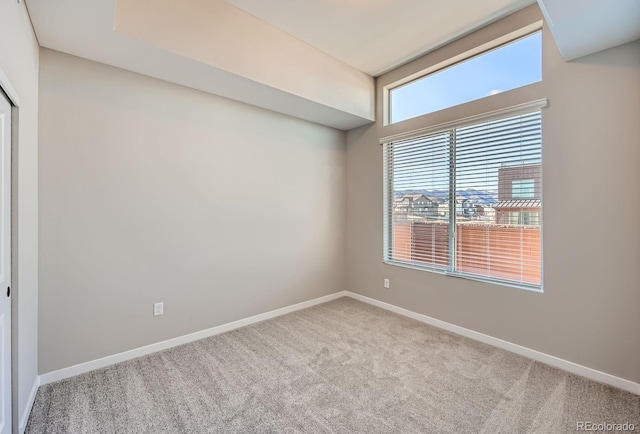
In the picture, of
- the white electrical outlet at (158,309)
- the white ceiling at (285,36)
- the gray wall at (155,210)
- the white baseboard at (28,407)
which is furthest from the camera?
the white electrical outlet at (158,309)

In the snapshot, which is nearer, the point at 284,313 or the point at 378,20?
the point at 378,20

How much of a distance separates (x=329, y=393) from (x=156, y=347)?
1.72 meters

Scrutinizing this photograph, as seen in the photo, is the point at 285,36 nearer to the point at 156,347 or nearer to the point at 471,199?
the point at 471,199

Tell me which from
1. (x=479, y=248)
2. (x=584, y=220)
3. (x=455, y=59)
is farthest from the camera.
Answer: (x=455, y=59)

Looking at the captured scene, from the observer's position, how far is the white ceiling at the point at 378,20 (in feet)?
8.03

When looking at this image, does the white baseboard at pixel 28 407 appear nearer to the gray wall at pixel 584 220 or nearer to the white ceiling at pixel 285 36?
the white ceiling at pixel 285 36

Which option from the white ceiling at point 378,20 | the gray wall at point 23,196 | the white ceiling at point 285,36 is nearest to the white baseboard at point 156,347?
the gray wall at point 23,196

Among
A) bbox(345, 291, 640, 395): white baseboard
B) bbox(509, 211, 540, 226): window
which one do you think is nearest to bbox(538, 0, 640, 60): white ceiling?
bbox(509, 211, 540, 226): window

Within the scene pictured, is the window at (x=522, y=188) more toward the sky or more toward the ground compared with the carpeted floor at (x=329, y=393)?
more toward the sky

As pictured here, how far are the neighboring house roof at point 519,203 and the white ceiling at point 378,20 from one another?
1702 mm

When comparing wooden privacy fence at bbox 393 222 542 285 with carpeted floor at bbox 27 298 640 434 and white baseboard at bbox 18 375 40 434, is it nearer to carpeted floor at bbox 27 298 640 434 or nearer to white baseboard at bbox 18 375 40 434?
carpeted floor at bbox 27 298 640 434

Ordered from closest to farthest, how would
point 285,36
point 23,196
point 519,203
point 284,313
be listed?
point 23,196 → point 519,203 → point 285,36 → point 284,313

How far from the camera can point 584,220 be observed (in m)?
2.27

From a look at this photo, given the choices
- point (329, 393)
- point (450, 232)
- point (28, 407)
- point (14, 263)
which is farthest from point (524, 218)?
point (28, 407)
